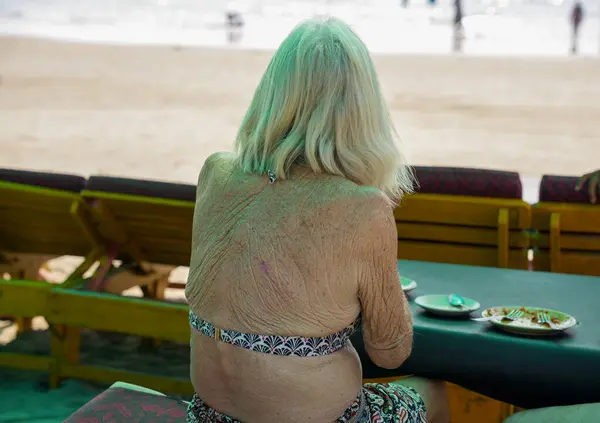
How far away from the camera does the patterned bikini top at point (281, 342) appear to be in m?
1.67

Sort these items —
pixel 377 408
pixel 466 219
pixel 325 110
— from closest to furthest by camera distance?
pixel 325 110
pixel 377 408
pixel 466 219

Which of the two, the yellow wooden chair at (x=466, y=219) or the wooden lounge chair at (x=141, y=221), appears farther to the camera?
the wooden lounge chair at (x=141, y=221)

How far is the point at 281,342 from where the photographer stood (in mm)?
1674

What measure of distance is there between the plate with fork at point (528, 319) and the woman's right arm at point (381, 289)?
42 centimetres

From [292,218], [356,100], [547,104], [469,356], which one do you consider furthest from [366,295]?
[547,104]

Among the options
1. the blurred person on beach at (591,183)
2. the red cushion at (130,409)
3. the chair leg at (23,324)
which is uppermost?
the blurred person on beach at (591,183)

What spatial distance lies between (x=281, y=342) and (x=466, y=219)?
7.03 ft

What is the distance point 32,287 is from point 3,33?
17.7m

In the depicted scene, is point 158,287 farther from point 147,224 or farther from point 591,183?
point 591,183

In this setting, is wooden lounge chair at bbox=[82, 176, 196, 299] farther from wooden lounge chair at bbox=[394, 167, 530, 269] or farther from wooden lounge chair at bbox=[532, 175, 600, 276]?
wooden lounge chair at bbox=[532, 175, 600, 276]

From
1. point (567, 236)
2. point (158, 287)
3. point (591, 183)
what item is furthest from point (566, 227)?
point (158, 287)

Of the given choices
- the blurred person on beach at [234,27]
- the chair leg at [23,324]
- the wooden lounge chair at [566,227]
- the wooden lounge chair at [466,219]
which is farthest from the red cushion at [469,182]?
the blurred person on beach at [234,27]

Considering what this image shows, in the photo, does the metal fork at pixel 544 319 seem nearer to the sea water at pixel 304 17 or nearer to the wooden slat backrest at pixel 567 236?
the wooden slat backrest at pixel 567 236

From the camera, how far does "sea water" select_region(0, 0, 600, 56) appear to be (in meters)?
21.5
